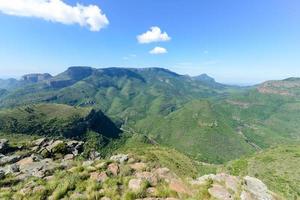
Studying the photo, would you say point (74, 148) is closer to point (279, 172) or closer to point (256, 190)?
point (256, 190)

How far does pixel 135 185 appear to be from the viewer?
14.8 meters

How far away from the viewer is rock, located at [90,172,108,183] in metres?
15.9

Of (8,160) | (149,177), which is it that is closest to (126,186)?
(149,177)

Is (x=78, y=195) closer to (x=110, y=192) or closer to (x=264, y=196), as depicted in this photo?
(x=110, y=192)

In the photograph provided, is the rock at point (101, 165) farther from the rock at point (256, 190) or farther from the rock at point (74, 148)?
the rock at point (74, 148)

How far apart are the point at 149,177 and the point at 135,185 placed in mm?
1379

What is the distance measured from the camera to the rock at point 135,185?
13.9m

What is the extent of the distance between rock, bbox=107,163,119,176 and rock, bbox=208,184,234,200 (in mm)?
6706

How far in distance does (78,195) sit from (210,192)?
7686 millimetres

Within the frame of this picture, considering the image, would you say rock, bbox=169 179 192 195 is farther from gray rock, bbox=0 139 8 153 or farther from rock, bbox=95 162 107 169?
gray rock, bbox=0 139 8 153

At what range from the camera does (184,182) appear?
16.0 metres

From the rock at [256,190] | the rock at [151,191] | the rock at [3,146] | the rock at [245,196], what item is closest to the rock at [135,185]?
the rock at [151,191]

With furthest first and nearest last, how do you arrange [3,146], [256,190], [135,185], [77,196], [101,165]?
[3,146] < [101,165] < [256,190] < [135,185] < [77,196]

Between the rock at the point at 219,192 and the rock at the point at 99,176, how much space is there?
272 inches
